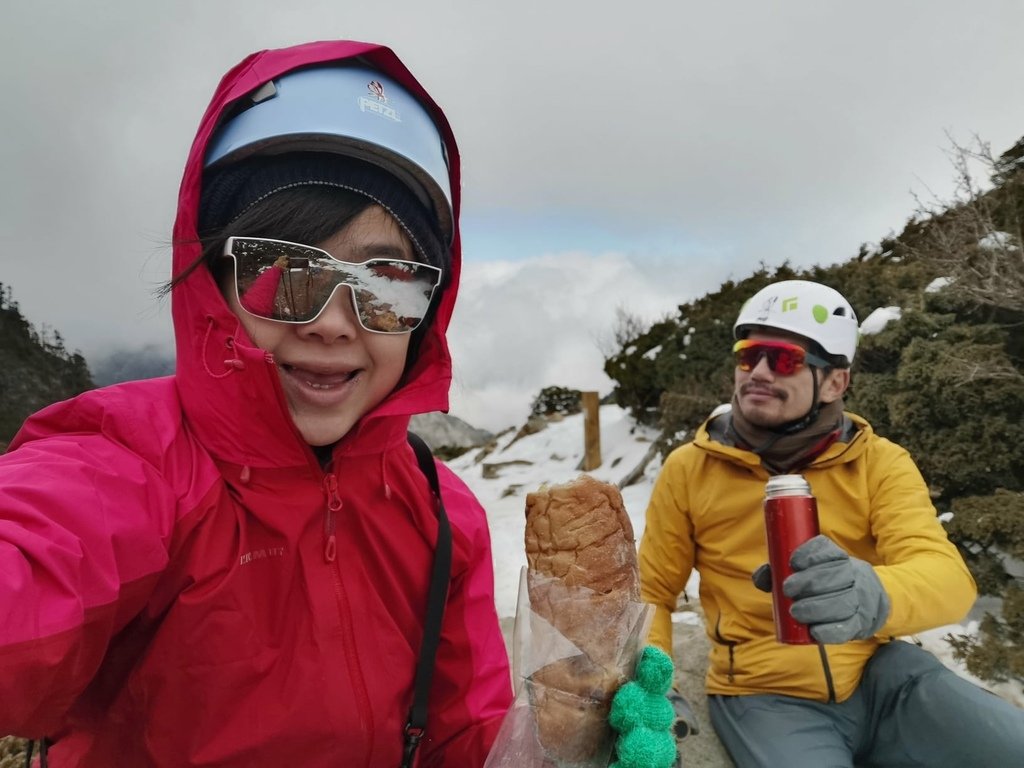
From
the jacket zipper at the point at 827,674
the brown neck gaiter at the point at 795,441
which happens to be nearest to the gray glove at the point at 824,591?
the jacket zipper at the point at 827,674

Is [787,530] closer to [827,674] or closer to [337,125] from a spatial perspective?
[827,674]

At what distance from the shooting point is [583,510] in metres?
1.54

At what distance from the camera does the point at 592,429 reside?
1095 centimetres

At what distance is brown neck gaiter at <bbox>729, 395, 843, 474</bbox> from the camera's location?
3107 millimetres

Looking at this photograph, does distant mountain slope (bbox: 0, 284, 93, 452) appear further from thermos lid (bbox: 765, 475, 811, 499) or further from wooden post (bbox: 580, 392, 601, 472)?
wooden post (bbox: 580, 392, 601, 472)

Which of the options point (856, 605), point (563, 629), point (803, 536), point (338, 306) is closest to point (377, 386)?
point (338, 306)

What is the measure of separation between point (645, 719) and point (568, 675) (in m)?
0.18

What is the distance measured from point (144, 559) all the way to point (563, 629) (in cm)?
86

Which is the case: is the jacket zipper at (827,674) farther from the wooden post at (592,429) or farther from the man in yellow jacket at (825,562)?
the wooden post at (592,429)

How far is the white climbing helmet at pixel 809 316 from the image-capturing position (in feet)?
10.9

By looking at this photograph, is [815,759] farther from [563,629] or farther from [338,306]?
[338,306]

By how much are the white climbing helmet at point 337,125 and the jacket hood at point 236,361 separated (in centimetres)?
3

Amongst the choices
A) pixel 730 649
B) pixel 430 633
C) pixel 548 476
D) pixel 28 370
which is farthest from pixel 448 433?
pixel 430 633

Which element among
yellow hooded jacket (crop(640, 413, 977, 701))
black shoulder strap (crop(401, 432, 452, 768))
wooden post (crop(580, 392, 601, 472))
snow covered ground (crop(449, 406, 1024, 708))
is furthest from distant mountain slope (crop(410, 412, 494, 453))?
black shoulder strap (crop(401, 432, 452, 768))
